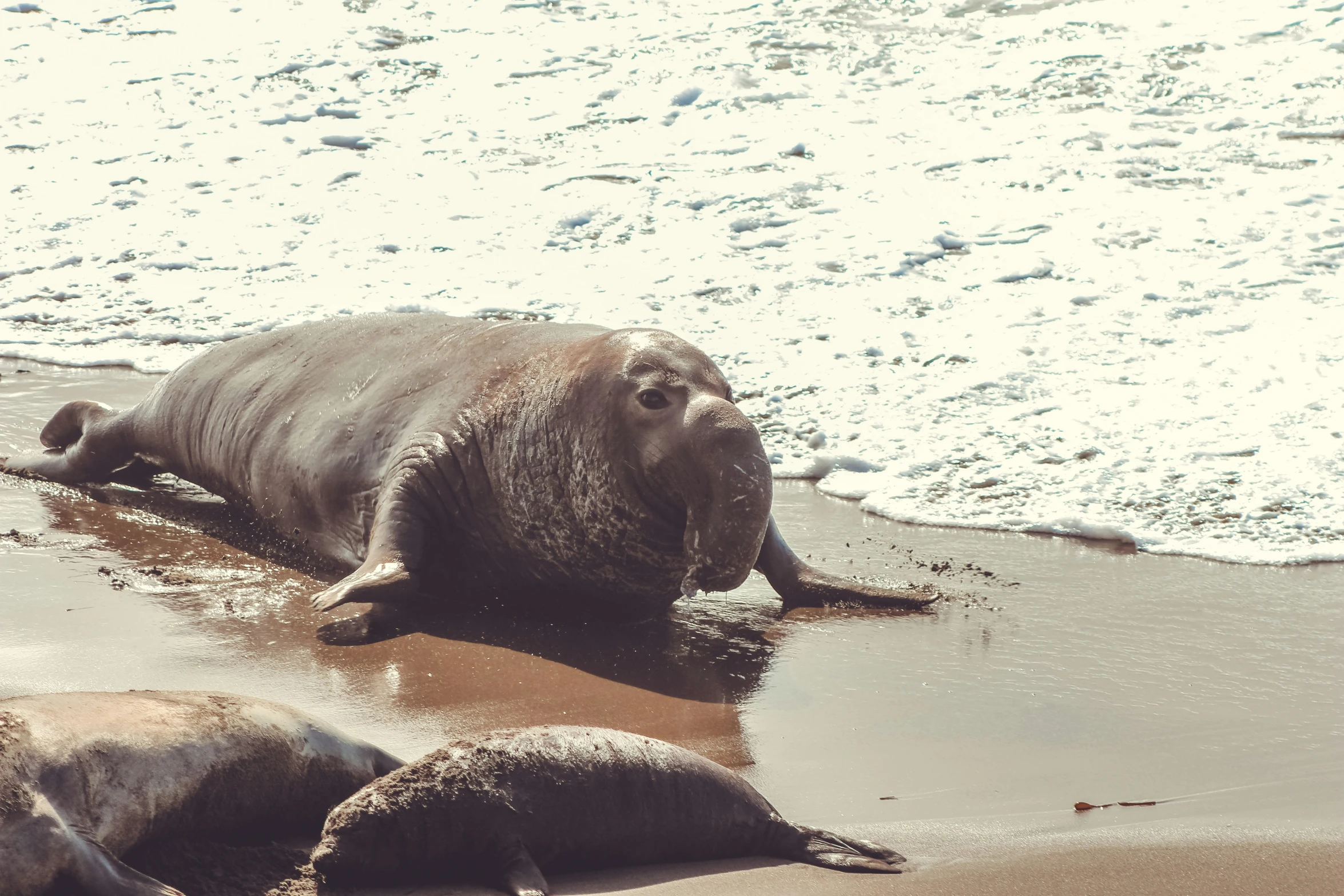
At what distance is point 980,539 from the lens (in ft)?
22.7

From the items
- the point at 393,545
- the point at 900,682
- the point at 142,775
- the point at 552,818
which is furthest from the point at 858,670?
the point at 142,775

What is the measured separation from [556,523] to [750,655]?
40.4 inches

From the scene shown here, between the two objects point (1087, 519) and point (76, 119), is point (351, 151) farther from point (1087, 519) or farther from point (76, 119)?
point (1087, 519)

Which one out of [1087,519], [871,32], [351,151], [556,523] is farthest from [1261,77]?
[556,523]

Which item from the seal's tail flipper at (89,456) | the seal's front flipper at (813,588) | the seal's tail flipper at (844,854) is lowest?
the seal's front flipper at (813,588)

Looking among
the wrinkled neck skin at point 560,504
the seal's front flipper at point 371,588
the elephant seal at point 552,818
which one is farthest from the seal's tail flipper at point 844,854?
the seal's front flipper at point 371,588

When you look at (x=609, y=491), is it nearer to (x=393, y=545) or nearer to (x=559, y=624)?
(x=559, y=624)

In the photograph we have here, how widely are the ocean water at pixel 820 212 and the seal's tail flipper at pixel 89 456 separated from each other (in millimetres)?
2837

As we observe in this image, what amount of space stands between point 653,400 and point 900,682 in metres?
1.37

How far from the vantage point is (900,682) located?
4660mm

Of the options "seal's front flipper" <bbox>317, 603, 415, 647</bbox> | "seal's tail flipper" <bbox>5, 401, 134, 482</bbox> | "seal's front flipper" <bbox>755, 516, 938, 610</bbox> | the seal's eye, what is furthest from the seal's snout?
"seal's tail flipper" <bbox>5, 401, 134, 482</bbox>

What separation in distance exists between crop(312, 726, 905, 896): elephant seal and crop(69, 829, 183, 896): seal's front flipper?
0.34 metres

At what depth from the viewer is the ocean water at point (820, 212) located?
8180 millimetres

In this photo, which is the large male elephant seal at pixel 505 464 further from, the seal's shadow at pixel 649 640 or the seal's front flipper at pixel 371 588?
the seal's shadow at pixel 649 640
